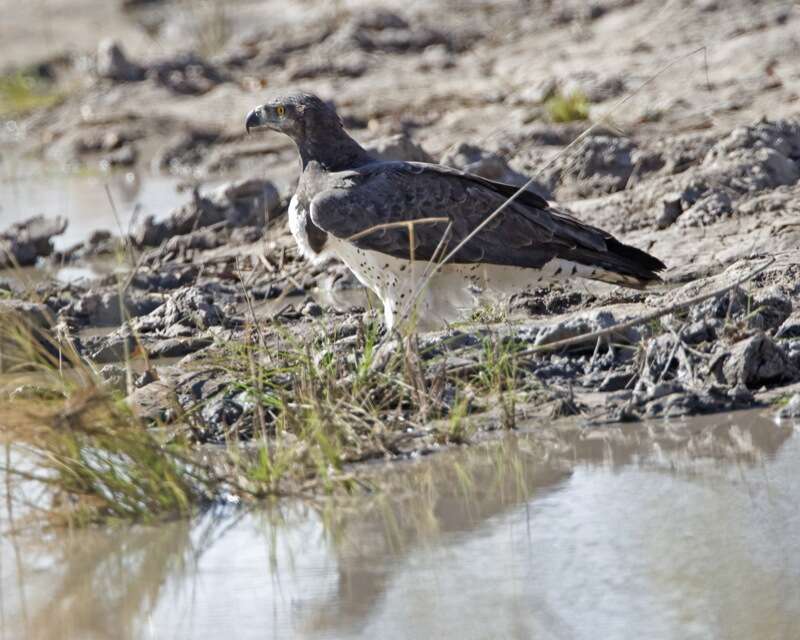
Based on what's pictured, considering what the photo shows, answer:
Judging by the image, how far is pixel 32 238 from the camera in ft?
34.4

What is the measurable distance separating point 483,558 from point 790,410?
161 cm

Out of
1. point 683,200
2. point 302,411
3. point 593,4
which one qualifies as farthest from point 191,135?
point 302,411

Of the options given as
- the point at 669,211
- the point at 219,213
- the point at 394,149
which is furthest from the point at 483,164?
the point at 219,213

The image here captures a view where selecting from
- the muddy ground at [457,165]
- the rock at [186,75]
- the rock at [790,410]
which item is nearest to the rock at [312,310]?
the muddy ground at [457,165]

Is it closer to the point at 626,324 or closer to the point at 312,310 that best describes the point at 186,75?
the point at 312,310

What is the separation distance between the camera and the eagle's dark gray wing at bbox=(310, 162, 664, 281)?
6809 millimetres

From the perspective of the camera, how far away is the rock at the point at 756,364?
5.66 m

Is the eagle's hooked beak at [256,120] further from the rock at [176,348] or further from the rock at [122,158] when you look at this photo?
the rock at [122,158]

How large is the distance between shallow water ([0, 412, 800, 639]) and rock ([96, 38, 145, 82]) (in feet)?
41.1

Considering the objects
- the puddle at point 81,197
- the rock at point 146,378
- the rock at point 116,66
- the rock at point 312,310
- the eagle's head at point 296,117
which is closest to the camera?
the rock at point 146,378

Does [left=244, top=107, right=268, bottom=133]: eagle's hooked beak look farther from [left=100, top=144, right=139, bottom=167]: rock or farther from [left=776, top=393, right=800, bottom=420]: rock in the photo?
[left=100, top=144, right=139, bottom=167]: rock

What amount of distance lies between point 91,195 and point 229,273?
468 cm

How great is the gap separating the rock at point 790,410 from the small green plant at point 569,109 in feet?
21.3

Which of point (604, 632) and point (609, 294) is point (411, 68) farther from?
point (604, 632)
